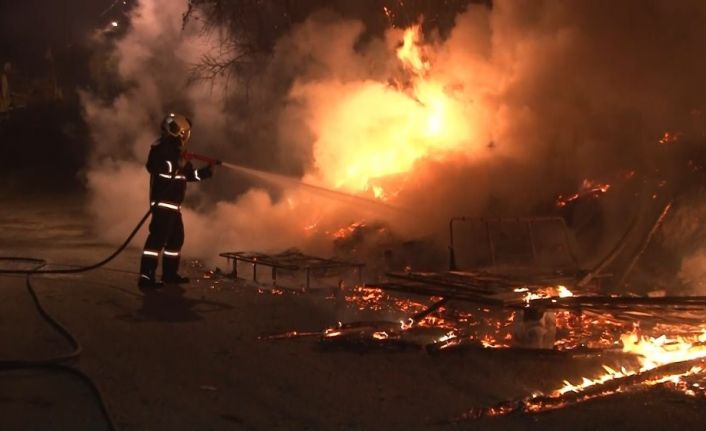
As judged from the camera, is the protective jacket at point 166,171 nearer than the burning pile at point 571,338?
No

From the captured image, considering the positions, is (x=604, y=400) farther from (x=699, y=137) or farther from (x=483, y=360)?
(x=699, y=137)

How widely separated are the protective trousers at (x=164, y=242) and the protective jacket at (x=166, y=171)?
0.12 m

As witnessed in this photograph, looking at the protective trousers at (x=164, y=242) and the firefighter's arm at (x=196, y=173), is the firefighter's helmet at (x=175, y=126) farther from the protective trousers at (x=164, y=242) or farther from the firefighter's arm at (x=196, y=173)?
the protective trousers at (x=164, y=242)

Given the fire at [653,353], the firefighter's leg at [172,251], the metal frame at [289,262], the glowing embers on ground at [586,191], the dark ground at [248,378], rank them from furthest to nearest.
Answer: the glowing embers on ground at [586,191] < the metal frame at [289,262] < the firefighter's leg at [172,251] < the fire at [653,353] < the dark ground at [248,378]

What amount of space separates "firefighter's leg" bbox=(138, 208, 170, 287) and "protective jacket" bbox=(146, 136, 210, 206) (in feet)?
0.48

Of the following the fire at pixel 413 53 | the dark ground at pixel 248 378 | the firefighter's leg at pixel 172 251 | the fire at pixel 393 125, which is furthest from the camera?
the fire at pixel 413 53

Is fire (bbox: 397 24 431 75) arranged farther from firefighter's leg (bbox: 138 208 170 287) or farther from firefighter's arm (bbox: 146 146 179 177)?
firefighter's leg (bbox: 138 208 170 287)

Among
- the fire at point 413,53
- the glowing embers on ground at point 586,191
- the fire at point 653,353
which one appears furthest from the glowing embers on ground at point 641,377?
the fire at point 413,53

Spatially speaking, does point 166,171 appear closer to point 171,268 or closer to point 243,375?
point 171,268

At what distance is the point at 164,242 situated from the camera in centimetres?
678

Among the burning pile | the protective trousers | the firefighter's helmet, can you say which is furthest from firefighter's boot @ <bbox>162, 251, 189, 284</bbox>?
the burning pile

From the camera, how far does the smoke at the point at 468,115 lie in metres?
8.89

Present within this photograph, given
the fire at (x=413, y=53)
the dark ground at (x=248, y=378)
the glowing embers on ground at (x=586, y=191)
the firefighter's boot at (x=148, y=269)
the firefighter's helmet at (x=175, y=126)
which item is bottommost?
the dark ground at (x=248, y=378)

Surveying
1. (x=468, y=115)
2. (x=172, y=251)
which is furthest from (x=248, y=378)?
(x=468, y=115)
